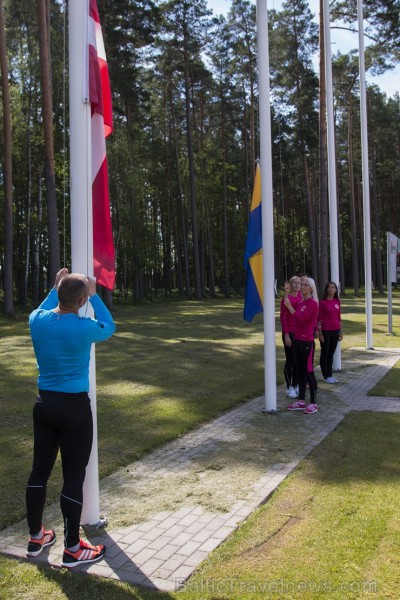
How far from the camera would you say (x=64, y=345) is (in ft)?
11.8

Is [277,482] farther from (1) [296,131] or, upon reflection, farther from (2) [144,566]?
(1) [296,131]

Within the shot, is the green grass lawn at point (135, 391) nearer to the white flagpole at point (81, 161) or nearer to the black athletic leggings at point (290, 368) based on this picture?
the black athletic leggings at point (290, 368)

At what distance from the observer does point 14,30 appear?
29281mm

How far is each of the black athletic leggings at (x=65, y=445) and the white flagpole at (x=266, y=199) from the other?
4508mm

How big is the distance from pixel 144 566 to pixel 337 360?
871cm

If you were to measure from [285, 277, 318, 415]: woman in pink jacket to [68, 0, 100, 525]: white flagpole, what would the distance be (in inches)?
163

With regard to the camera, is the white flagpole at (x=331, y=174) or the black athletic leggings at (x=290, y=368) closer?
the black athletic leggings at (x=290, y=368)

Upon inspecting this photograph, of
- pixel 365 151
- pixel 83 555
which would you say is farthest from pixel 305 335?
pixel 365 151

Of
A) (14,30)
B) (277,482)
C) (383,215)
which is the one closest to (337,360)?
(277,482)

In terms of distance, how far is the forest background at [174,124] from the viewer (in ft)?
77.5

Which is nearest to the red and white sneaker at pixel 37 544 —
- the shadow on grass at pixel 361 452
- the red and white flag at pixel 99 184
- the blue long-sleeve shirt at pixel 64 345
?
the blue long-sleeve shirt at pixel 64 345

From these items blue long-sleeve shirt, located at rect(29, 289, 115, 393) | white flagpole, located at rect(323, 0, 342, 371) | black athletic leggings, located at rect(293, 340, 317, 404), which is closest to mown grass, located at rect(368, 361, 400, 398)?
white flagpole, located at rect(323, 0, 342, 371)

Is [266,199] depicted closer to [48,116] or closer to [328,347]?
[328,347]

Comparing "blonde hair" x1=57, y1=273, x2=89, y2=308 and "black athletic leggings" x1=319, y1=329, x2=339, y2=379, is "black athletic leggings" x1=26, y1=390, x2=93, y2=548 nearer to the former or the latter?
"blonde hair" x1=57, y1=273, x2=89, y2=308
